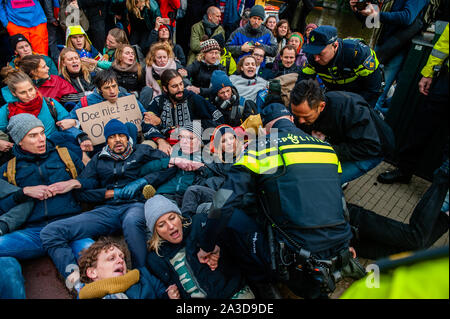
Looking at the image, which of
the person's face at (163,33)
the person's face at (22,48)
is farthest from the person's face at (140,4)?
the person's face at (22,48)

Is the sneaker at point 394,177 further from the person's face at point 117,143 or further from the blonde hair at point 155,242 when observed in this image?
the person's face at point 117,143

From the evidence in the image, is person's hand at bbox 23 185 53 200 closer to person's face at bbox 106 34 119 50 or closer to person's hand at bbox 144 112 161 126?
person's hand at bbox 144 112 161 126

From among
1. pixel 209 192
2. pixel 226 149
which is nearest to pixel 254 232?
pixel 209 192

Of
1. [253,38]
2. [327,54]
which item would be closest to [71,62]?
[253,38]

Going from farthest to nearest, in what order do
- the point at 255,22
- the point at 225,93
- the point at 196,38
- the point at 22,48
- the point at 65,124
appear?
the point at 196,38
the point at 255,22
the point at 22,48
the point at 225,93
the point at 65,124

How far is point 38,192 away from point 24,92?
1.30 metres

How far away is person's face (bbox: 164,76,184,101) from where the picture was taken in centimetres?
384

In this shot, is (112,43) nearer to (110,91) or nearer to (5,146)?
(110,91)

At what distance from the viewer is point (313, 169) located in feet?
6.33

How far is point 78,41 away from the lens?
481cm

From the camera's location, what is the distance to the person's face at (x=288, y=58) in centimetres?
506

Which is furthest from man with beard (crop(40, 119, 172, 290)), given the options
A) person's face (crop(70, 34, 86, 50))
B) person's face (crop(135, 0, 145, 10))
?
person's face (crop(135, 0, 145, 10))

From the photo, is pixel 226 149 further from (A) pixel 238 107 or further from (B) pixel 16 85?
(B) pixel 16 85

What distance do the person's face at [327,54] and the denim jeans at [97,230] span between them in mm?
2509
